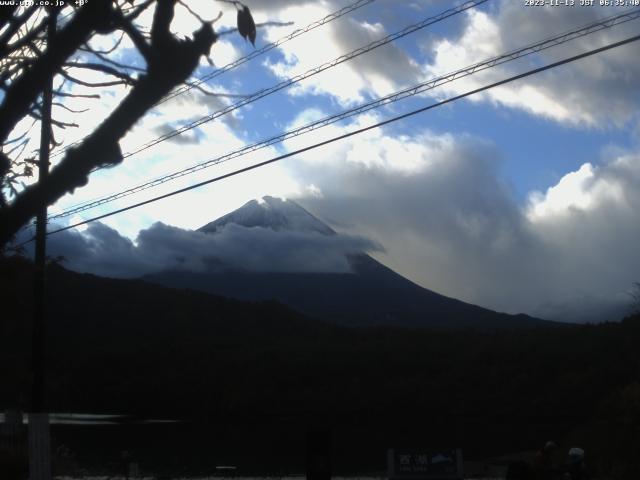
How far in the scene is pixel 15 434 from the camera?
2145 centimetres

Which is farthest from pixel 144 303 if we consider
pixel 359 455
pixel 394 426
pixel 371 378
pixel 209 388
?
pixel 359 455

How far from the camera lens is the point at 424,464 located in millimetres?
13523

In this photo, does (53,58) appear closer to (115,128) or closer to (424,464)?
(115,128)

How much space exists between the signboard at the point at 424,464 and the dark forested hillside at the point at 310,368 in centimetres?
5604

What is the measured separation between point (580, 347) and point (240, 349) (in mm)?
42548

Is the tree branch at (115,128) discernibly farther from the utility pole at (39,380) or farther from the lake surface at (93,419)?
the lake surface at (93,419)

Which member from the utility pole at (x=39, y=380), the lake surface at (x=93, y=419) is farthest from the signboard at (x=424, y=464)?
the lake surface at (x=93, y=419)

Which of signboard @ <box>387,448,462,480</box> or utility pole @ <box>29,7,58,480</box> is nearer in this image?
signboard @ <box>387,448,462,480</box>

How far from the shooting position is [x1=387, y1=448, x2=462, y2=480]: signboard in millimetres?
13461

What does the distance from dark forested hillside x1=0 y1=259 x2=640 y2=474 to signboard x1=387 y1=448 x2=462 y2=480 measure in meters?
56.0

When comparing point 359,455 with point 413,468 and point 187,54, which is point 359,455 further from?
point 187,54

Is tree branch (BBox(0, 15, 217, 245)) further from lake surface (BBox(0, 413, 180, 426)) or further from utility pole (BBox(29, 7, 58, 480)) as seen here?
lake surface (BBox(0, 413, 180, 426))

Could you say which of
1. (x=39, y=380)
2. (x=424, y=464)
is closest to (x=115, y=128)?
(x=424, y=464)

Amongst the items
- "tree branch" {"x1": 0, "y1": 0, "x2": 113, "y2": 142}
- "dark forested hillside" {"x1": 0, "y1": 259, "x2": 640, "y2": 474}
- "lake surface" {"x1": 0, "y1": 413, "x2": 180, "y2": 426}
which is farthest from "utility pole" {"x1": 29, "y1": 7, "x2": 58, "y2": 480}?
"lake surface" {"x1": 0, "y1": 413, "x2": 180, "y2": 426}
